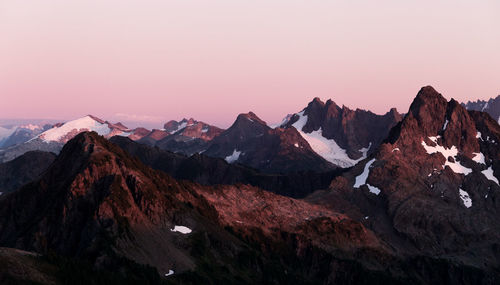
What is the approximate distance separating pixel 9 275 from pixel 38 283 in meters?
7.35

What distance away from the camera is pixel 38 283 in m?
197

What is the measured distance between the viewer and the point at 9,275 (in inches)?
7662
